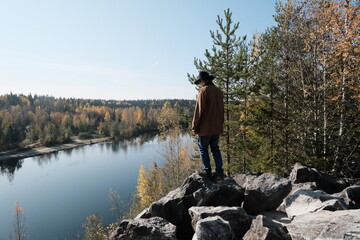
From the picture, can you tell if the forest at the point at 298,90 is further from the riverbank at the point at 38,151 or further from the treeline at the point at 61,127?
the riverbank at the point at 38,151

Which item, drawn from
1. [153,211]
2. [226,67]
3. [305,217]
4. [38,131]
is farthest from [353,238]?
[38,131]

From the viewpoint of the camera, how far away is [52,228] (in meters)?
27.9

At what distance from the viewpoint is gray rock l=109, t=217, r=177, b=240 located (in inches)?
173

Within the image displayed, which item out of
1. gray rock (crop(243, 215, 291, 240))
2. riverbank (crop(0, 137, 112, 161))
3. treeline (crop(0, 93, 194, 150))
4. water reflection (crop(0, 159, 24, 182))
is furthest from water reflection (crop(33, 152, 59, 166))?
gray rock (crop(243, 215, 291, 240))

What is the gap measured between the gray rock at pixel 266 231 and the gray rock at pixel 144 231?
4.48 ft

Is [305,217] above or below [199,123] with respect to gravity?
below

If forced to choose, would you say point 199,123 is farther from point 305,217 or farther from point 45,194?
point 45,194

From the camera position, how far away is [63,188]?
3891 centimetres

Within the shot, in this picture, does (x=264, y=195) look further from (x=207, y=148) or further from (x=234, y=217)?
(x=207, y=148)

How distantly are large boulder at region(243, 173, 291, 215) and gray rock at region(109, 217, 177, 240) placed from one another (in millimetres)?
1992

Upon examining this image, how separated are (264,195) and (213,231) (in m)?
2.14

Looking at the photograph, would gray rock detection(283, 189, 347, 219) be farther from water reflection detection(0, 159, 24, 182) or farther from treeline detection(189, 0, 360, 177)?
water reflection detection(0, 159, 24, 182)

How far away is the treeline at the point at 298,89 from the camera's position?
898cm

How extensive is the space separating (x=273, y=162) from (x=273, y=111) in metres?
2.37
